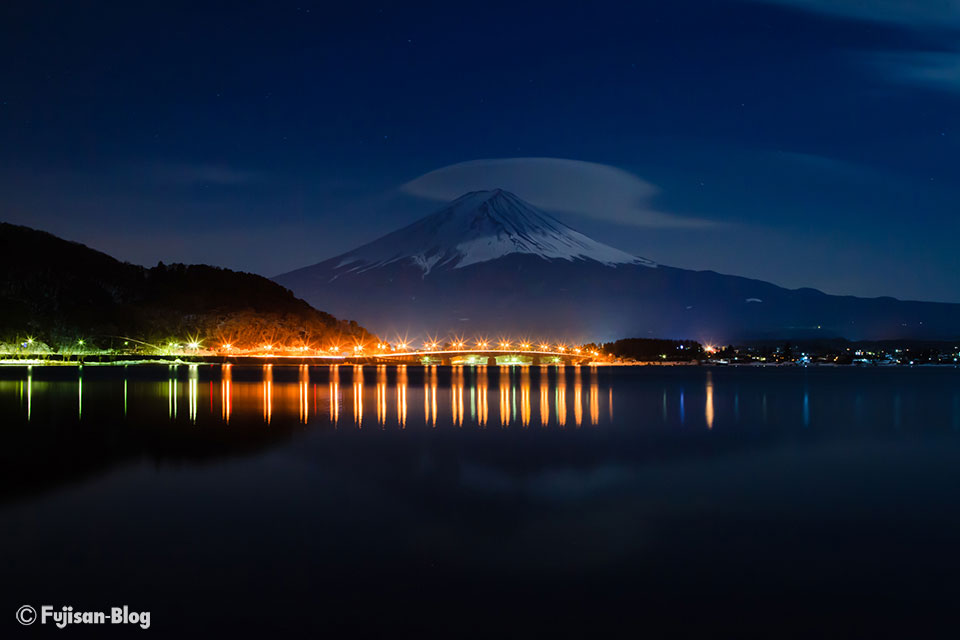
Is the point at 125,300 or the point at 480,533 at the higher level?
the point at 125,300

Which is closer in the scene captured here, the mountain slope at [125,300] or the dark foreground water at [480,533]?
the dark foreground water at [480,533]

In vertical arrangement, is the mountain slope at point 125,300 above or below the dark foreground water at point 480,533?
above

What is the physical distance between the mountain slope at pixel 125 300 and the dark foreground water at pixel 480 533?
89.8 metres

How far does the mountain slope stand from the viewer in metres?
105

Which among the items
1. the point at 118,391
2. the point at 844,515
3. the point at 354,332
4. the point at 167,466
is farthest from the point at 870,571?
the point at 354,332

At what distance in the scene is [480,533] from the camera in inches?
355

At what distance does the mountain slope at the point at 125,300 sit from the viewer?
105250 millimetres

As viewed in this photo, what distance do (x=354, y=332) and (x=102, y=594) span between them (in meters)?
138

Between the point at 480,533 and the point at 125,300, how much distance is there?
426 ft

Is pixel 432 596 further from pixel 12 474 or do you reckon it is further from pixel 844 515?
pixel 12 474

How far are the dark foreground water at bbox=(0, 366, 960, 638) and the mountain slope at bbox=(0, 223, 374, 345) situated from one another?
89765 mm

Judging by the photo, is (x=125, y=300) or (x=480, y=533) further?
(x=125, y=300)

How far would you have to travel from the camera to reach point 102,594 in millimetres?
6797

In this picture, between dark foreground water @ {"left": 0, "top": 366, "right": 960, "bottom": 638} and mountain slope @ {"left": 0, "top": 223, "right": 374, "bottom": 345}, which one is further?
mountain slope @ {"left": 0, "top": 223, "right": 374, "bottom": 345}
